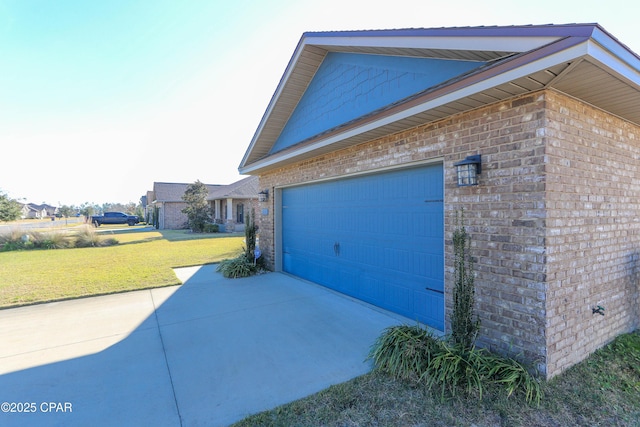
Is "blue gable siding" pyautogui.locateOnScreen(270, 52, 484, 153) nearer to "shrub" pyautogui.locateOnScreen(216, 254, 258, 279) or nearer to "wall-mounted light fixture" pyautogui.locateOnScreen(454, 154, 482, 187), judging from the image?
"wall-mounted light fixture" pyautogui.locateOnScreen(454, 154, 482, 187)

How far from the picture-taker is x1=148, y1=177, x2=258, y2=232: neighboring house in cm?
2378

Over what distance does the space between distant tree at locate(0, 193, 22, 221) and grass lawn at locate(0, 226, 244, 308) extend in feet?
80.4

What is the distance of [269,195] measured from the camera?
9.29 m

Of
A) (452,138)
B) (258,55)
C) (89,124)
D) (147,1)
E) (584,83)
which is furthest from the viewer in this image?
(89,124)

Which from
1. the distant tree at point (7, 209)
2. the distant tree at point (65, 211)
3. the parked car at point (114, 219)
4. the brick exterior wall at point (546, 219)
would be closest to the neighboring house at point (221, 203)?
the parked car at point (114, 219)

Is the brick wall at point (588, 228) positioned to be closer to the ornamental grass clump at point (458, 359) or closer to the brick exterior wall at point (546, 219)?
A: the brick exterior wall at point (546, 219)

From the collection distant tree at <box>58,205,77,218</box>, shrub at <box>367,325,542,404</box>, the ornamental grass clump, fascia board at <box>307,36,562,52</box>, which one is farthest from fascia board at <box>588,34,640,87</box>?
distant tree at <box>58,205,77,218</box>

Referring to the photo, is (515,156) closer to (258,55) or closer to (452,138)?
(452,138)

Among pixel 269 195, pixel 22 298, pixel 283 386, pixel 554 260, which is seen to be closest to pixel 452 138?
pixel 554 260

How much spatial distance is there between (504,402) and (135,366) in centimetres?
419

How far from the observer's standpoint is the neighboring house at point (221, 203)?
23781 millimetres

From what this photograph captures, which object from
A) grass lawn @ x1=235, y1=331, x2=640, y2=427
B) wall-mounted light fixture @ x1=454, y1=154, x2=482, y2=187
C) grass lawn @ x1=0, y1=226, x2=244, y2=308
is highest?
wall-mounted light fixture @ x1=454, y1=154, x2=482, y2=187

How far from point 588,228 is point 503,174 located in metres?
1.40

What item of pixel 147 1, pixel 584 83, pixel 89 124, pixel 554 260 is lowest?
pixel 554 260
